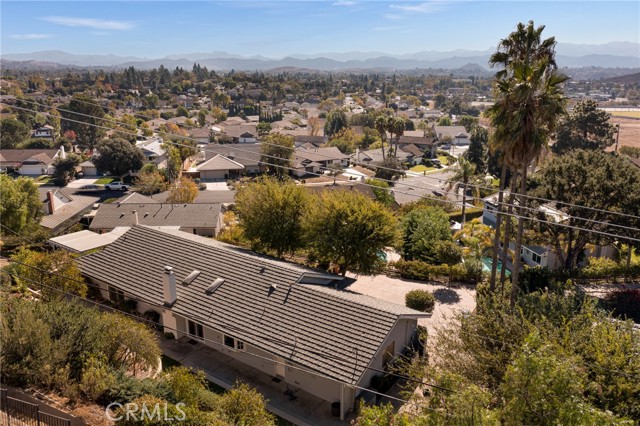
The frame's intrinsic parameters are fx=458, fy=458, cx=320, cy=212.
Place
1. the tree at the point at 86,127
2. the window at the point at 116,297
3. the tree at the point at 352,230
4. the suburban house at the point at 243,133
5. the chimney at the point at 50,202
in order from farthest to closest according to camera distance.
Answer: the suburban house at the point at 243,133 < the tree at the point at 86,127 < the chimney at the point at 50,202 < the tree at the point at 352,230 < the window at the point at 116,297

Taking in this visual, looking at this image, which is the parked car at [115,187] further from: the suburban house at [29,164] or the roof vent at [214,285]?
the roof vent at [214,285]

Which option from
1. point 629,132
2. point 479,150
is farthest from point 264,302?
point 629,132

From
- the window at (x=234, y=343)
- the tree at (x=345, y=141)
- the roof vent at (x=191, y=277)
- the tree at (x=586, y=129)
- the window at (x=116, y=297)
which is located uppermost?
the tree at (x=586, y=129)

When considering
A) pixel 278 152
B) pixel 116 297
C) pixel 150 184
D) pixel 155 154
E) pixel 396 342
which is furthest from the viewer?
pixel 155 154

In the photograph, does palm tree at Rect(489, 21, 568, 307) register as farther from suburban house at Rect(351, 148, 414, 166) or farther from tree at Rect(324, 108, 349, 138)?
tree at Rect(324, 108, 349, 138)

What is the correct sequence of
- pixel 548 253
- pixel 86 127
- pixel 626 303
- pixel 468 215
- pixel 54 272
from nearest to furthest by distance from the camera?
pixel 54 272
pixel 626 303
pixel 548 253
pixel 468 215
pixel 86 127

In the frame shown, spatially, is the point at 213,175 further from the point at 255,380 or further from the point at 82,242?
the point at 255,380

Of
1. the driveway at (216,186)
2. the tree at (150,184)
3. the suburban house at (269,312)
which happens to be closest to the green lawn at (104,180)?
the tree at (150,184)

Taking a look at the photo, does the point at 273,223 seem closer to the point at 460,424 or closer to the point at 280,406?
the point at 280,406

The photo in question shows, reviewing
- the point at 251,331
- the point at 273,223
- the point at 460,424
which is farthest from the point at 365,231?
the point at 460,424
